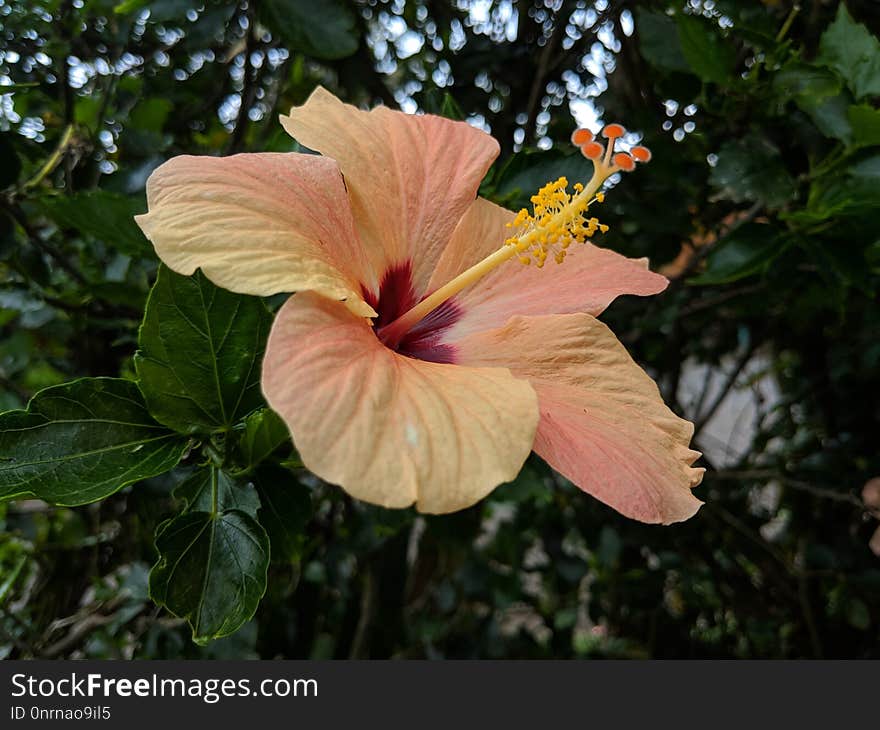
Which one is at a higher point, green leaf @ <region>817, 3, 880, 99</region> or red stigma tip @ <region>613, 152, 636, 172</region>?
green leaf @ <region>817, 3, 880, 99</region>

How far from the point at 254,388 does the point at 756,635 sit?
183 centimetres

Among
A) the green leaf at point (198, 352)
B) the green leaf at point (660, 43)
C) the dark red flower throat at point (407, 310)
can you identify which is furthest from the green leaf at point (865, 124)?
the green leaf at point (198, 352)

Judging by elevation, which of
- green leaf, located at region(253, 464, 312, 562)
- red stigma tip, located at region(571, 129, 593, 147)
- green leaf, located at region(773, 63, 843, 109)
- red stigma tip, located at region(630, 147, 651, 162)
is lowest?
green leaf, located at region(253, 464, 312, 562)

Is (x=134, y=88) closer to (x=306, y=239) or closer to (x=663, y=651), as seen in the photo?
(x=306, y=239)

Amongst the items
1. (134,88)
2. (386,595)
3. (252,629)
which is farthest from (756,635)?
(134,88)

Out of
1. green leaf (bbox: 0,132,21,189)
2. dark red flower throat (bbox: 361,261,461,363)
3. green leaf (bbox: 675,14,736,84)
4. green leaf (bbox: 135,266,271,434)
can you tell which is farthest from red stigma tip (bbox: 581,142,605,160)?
green leaf (bbox: 0,132,21,189)

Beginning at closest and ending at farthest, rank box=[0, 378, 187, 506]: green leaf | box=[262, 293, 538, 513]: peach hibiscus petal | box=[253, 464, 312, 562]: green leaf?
box=[262, 293, 538, 513]: peach hibiscus petal, box=[0, 378, 187, 506]: green leaf, box=[253, 464, 312, 562]: green leaf

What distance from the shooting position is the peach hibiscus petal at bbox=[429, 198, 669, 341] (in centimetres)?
77

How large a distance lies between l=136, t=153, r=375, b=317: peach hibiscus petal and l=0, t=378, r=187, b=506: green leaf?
196 millimetres

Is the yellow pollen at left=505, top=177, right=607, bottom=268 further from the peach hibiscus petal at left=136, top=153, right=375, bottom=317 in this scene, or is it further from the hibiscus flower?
the peach hibiscus petal at left=136, top=153, right=375, bottom=317

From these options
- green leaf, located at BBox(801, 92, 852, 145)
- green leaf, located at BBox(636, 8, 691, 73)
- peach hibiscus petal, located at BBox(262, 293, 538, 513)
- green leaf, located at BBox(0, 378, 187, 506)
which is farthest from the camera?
green leaf, located at BBox(636, 8, 691, 73)

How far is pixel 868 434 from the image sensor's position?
2018mm

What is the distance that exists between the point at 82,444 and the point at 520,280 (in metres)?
0.47

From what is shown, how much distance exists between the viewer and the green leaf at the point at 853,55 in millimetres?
1051
